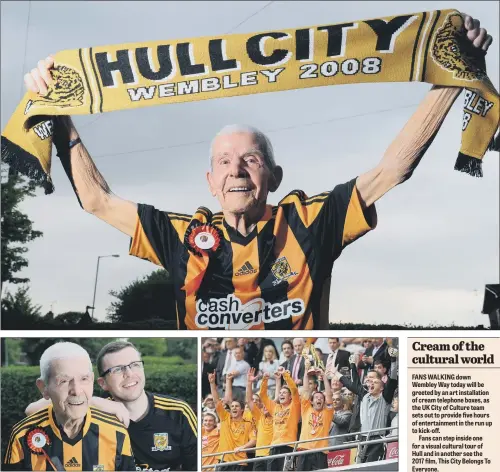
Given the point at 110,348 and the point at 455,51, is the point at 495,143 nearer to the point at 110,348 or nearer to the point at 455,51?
the point at 455,51

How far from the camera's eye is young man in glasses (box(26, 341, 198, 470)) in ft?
30.4

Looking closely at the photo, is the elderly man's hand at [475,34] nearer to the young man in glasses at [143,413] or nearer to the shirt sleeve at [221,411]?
the shirt sleeve at [221,411]

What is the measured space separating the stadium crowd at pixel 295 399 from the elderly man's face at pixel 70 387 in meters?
1.08

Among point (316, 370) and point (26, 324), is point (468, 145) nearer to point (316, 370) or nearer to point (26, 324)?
point (316, 370)

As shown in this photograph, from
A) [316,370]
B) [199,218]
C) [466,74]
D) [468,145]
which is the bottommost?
[316,370]

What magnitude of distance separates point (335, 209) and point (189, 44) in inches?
81.7

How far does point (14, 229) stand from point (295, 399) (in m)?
3.60

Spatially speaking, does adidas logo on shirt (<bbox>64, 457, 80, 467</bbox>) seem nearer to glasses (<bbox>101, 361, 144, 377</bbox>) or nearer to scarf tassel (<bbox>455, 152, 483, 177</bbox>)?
glasses (<bbox>101, 361, 144, 377</bbox>)

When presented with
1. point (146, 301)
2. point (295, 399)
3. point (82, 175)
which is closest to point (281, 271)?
point (295, 399)

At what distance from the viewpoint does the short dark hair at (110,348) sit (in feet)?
30.6

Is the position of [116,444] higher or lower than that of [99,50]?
lower

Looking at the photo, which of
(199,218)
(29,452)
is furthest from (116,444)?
(199,218)

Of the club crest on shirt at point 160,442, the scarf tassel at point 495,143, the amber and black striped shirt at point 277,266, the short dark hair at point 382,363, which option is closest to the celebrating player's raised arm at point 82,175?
the amber and black striped shirt at point 277,266

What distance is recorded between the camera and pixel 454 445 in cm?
902
